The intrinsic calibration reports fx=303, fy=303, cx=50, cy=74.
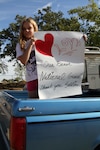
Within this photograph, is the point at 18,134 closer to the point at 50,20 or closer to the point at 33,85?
the point at 33,85

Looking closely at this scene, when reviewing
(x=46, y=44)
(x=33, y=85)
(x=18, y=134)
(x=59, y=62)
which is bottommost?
(x=18, y=134)

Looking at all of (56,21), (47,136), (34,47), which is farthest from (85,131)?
(56,21)

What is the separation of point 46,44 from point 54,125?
1100 mm

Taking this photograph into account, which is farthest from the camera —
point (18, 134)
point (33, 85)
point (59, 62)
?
point (33, 85)

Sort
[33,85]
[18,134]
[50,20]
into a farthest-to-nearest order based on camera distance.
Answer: [50,20] < [33,85] < [18,134]

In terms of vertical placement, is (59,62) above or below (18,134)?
above

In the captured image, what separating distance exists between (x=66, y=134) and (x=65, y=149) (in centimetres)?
16

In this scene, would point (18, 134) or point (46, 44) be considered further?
point (46, 44)

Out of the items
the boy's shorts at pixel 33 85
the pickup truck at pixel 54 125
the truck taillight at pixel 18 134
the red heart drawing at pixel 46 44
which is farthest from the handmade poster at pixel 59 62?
the truck taillight at pixel 18 134

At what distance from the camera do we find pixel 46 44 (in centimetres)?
368

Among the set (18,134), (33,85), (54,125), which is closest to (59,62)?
(33,85)

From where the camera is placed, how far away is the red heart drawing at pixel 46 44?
12.0 feet

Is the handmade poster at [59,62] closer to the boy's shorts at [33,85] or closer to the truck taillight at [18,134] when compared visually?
the boy's shorts at [33,85]

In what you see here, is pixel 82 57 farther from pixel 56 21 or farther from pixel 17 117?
pixel 56 21
